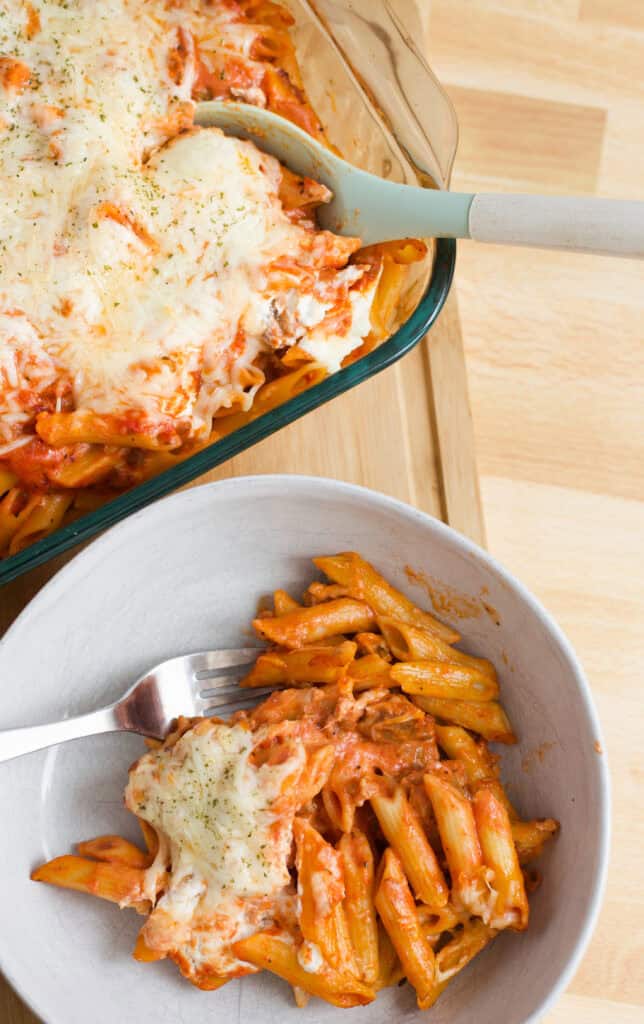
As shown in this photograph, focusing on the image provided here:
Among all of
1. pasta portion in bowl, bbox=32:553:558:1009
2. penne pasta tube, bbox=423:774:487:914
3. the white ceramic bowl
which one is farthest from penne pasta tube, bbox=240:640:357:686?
penne pasta tube, bbox=423:774:487:914

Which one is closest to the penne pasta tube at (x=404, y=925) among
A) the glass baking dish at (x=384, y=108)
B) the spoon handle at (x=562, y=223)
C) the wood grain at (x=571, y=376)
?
the wood grain at (x=571, y=376)

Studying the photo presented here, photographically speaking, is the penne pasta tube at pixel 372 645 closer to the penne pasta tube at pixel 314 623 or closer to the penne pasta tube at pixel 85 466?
the penne pasta tube at pixel 314 623

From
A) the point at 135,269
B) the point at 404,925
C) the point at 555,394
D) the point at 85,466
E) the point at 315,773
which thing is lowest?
the point at 404,925

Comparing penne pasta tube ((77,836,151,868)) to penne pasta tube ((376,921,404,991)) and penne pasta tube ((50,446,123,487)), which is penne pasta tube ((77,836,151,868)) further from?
penne pasta tube ((50,446,123,487))

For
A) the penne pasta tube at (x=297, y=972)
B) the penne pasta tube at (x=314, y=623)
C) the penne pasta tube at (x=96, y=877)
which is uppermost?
the penne pasta tube at (x=314, y=623)

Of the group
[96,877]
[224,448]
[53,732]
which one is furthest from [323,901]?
[224,448]

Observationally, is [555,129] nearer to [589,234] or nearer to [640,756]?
[589,234]

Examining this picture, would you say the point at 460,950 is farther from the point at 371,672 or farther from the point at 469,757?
the point at 371,672
